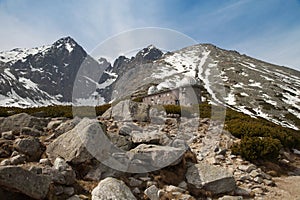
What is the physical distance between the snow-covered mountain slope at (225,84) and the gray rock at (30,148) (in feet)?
72.9

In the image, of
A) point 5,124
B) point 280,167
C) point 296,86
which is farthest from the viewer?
point 296,86

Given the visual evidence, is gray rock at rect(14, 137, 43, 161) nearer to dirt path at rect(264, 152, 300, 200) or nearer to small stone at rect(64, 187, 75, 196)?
small stone at rect(64, 187, 75, 196)

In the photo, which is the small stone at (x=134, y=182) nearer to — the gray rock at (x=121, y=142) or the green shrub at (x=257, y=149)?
the gray rock at (x=121, y=142)

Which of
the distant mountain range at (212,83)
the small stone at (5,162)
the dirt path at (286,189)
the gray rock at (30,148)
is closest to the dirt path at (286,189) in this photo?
the dirt path at (286,189)

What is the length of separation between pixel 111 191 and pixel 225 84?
8810 cm

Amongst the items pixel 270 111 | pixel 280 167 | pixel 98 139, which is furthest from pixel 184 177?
pixel 270 111

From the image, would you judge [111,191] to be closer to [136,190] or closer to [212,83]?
[136,190]

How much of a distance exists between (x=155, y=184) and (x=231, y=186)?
8.87ft

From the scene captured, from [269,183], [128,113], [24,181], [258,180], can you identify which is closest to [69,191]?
[24,181]

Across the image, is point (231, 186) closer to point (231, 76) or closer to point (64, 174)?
point (64, 174)

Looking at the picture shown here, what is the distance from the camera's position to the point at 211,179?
9.80m

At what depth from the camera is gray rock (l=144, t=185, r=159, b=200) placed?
342 inches

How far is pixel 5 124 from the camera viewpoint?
11.9 m

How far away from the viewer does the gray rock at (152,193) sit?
342 inches
